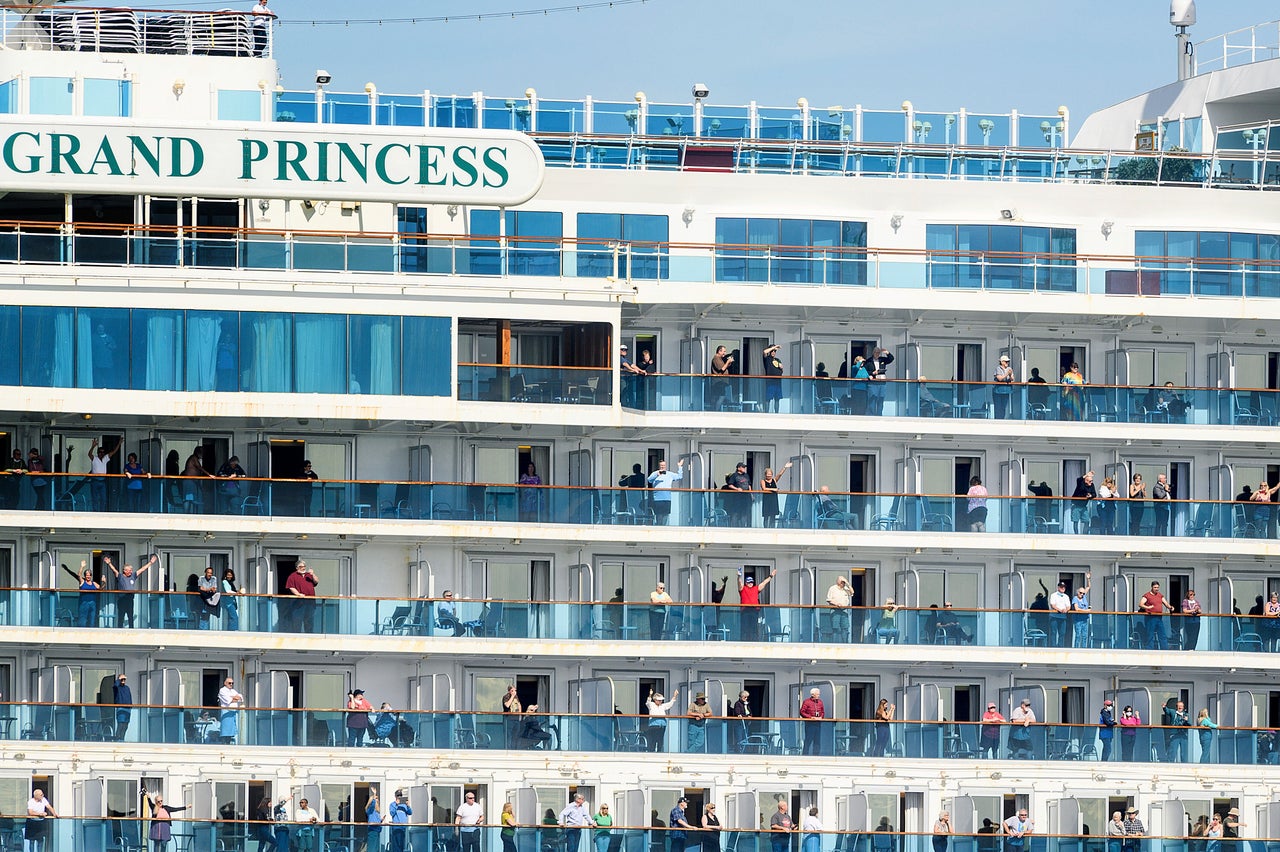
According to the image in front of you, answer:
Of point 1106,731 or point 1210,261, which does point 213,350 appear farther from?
point 1210,261

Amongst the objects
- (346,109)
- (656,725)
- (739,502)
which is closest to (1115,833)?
(656,725)

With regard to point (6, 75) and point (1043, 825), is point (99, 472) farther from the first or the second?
Answer: point (1043, 825)

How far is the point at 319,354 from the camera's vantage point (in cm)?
3697

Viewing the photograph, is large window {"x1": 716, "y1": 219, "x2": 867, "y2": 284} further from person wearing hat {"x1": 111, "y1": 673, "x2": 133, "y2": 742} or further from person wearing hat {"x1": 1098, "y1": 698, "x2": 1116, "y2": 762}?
person wearing hat {"x1": 111, "y1": 673, "x2": 133, "y2": 742}

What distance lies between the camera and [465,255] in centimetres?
3797

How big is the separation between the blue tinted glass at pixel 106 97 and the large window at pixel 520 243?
19.8ft

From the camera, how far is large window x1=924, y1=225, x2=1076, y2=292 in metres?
39.5

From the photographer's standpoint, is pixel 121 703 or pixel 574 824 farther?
pixel 121 703

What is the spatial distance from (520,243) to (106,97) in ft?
24.0

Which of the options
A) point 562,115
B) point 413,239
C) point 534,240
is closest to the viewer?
point 534,240

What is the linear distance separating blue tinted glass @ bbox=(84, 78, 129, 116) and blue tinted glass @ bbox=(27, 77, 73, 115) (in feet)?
1.11

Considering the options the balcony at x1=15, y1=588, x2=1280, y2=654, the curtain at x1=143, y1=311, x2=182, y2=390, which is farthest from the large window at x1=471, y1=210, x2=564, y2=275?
the balcony at x1=15, y1=588, x2=1280, y2=654

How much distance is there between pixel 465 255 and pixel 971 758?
1122cm

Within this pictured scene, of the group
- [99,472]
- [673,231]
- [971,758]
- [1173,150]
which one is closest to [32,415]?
[99,472]
